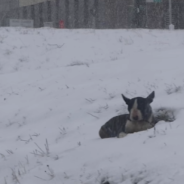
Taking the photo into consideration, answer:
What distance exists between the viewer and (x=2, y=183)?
645cm

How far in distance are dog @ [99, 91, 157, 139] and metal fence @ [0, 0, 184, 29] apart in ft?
70.5

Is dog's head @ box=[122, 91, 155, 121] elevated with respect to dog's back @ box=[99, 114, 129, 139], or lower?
elevated

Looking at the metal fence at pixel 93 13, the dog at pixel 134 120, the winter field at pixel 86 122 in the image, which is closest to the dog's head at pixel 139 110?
the dog at pixel 134 120

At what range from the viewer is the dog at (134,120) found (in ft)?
→ 21.7

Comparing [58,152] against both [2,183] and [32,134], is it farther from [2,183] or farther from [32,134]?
[32,134]

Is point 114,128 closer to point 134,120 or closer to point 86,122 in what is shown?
point 134,120

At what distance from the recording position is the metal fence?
33250mm

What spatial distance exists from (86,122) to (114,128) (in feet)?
4.32

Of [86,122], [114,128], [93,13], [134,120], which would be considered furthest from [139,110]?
[93,13]

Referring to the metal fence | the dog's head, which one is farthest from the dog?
the metal fence

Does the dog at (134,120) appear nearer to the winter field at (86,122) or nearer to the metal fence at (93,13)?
the winter field at (86,122)

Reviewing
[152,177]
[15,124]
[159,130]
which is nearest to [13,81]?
[15,124]

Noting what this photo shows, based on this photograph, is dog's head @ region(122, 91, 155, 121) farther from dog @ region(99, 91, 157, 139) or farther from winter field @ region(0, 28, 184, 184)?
winter field @ region(0, 28, 184, 184)

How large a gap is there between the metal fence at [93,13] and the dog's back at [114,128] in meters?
21.4
